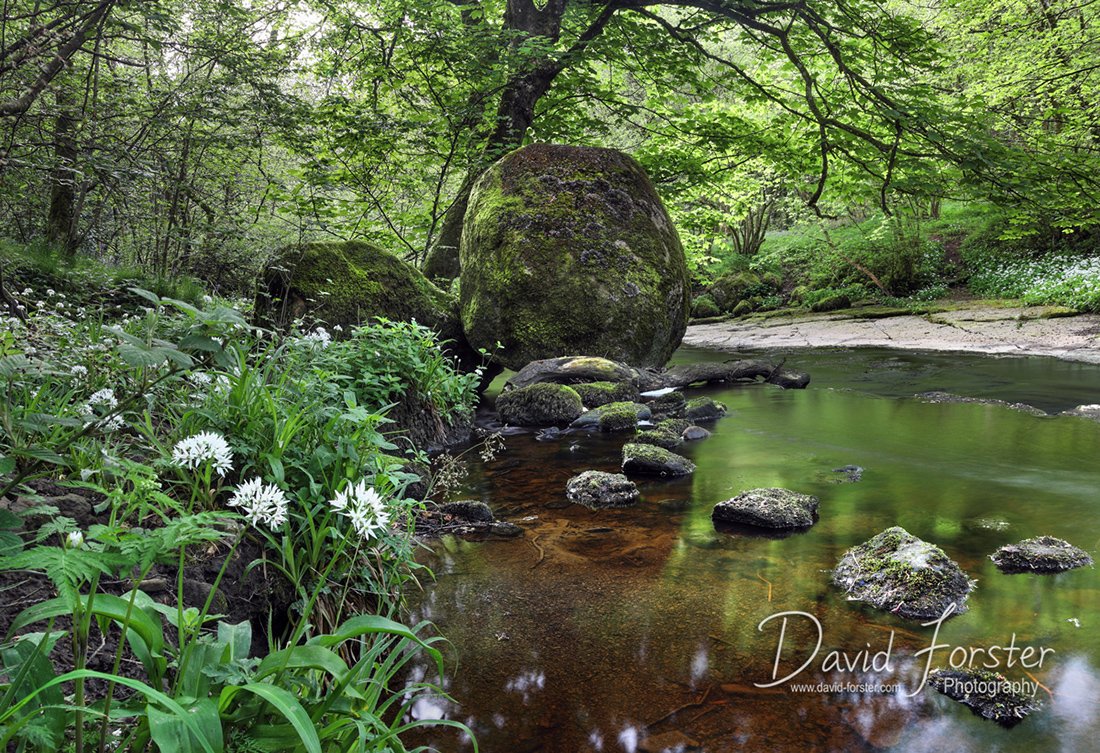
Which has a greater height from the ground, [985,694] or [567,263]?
[567,263]

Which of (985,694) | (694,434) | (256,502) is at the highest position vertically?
(256,502)

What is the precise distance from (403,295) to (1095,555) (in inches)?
285

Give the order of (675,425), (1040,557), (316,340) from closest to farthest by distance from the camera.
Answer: (1040,557), (316,340), (675,425)

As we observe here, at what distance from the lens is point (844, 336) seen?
570 inches

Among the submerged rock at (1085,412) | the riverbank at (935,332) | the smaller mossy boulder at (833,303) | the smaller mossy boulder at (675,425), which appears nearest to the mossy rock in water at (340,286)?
the smaller mossy boulder at (675,425)

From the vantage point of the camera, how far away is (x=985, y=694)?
2.31m

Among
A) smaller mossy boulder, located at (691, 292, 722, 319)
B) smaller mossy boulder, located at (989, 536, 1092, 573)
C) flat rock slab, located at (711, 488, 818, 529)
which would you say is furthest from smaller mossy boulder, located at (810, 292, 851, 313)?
smaller mossy boulder, located at (989, 536, 1092, 573)

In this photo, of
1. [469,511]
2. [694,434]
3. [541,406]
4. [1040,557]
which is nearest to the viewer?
[1040,557]

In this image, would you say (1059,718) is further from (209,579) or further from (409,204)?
(409,204)

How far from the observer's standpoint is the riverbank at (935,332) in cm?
1091

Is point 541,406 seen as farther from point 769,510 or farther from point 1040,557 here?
point 1040,557

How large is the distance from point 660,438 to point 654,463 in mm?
1058

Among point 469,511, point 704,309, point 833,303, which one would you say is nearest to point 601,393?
point 469,511

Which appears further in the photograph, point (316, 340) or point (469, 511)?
point (469, 511)
